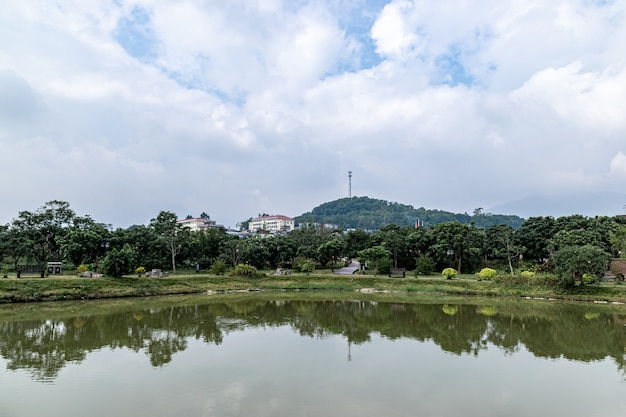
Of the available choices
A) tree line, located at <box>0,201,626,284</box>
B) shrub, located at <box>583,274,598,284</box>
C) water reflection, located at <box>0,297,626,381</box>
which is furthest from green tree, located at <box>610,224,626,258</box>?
water reflection, located at <box>0,297,626,381</box>

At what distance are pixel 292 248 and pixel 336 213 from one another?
14859 cm

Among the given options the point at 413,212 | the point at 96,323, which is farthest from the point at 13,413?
the point at 413,212

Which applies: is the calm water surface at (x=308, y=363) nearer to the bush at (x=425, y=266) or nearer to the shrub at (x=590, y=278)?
the shrub at (x=590, y=278)

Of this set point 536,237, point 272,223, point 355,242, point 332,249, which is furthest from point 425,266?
point 272,223

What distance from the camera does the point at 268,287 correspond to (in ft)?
109

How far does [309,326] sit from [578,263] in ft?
62.4

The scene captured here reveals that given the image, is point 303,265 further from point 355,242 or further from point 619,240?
point 619,240

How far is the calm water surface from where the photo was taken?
876 centimetres

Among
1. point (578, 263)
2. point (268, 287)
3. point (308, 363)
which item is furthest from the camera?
point (268, 287)

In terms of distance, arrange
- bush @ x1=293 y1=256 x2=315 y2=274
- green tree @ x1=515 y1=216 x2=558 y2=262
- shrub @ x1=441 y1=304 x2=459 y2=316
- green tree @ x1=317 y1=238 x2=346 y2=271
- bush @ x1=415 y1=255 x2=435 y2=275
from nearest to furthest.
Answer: shrub @ x1=441 y1=304 x2=459 y2=316
bush @ x1=415 y1=255 x2=435 y2=275
bush @ x1=293 y1=256 x2=315 y2=274
green tree @ x1=515 y1=216 x2=558 y2=262
green tree @ x1=317 y1=238 x2=346 y2=271

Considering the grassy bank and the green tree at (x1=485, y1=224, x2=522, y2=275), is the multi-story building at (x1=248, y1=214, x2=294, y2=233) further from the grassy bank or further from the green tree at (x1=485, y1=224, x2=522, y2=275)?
the grassy bank

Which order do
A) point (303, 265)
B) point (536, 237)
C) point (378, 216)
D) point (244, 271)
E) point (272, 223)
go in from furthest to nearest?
point (378, 216)
point (272, 223)
point (536, 237)
point (303, 265)
point (244, 271)

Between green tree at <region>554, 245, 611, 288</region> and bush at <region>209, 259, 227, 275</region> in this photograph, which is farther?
bush at <region>209, 259, 227, 275</region>

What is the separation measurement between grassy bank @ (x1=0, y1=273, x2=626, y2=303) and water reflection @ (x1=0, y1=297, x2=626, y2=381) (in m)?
2.48
